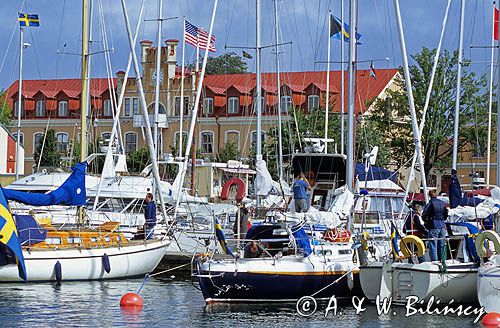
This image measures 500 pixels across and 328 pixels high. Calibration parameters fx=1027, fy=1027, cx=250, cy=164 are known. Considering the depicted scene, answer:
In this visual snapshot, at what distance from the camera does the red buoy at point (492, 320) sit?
22.2 meters

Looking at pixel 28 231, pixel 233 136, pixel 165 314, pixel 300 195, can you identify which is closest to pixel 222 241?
pixel 165 314

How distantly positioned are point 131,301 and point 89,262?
4.98 metres

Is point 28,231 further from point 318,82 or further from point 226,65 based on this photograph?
point 226,65

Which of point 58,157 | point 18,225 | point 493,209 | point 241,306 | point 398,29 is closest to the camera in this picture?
point 241,306

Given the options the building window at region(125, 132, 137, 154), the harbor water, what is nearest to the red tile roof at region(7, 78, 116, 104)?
the building window at region(125, 132, 137, 154)

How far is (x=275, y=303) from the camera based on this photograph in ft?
83.2

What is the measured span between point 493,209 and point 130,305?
9.74 metres

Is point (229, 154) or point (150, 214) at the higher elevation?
point (229, 154)

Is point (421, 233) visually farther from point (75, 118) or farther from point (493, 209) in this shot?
point (75, 118)

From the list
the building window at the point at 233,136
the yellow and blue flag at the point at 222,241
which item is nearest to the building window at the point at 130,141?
the building window at the point at 233,136

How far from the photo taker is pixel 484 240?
24.3m

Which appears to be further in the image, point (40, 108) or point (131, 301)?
point (40, 108)

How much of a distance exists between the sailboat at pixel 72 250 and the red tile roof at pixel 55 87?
59.3m

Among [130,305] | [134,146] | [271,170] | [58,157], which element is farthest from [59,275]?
[134,146]
